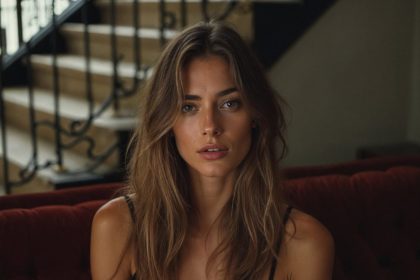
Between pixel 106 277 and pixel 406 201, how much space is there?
1.08 meters

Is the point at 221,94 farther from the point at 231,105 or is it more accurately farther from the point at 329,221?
the point at 329,221

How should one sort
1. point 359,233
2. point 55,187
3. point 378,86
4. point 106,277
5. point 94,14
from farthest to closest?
point 94,14 → point 378,86 → point 55,187 → point 359,233 → point 106,277

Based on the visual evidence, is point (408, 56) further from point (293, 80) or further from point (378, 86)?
point (293, 80)

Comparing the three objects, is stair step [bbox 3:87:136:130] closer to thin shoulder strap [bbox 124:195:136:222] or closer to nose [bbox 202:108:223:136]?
thin shoulder strap [bbox 124:195:136:222]

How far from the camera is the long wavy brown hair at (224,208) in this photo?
1897mm

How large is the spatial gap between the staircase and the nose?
5.12 feet

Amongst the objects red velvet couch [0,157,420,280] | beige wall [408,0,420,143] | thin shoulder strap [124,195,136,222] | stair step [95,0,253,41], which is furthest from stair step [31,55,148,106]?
thin shoulder strap [124,195,136,222]

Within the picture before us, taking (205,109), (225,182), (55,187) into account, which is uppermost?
(205,109)

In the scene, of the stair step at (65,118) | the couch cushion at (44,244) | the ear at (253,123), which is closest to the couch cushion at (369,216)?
the ear at (253,123)

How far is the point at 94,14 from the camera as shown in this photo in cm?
527

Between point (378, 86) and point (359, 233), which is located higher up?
point (378, 86)

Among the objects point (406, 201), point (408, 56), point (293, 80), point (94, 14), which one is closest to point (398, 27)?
point (408, 56)

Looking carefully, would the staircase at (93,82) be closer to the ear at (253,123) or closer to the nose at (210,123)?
the ear at (253,123)

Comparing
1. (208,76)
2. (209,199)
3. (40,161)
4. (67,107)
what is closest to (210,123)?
(208,76)
